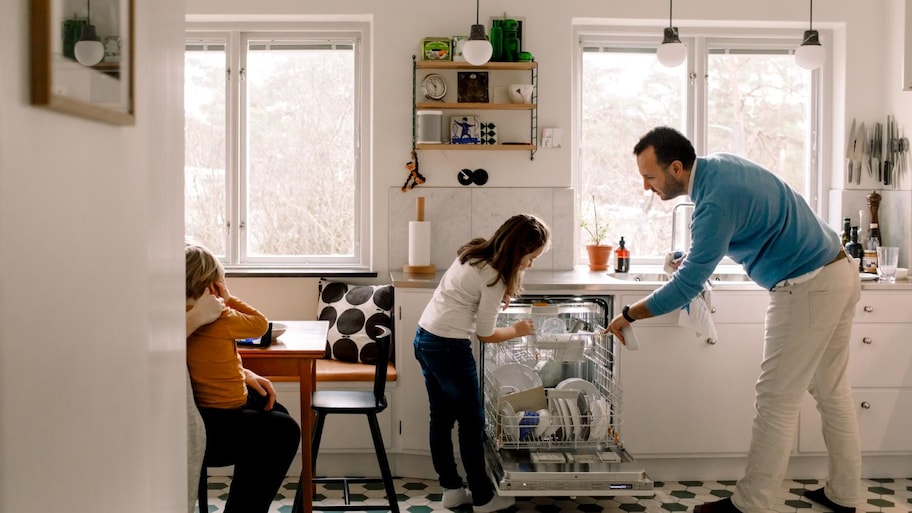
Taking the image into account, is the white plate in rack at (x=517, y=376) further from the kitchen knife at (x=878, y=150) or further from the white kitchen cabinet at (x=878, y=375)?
the kitchen knife at (x=878, y=150)

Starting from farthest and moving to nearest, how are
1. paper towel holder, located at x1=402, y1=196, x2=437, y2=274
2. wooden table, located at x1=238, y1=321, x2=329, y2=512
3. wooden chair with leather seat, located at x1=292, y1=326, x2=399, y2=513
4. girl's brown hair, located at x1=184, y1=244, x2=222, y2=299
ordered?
paper towel holder, located at x1=402, y1=196, x2=437, y2=274
wooden chair with leather seat, located at x1=292, y1=326, x2=399, y2=513
wooden table, located at x1=238, y1=321, x2=329, y2=512
girl's brown hair, located at x1=184, y1=244, x2=222, y2=299

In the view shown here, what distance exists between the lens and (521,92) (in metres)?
4.29

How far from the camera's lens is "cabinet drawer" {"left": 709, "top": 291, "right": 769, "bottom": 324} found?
12.8 feet

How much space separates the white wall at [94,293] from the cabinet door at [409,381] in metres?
1.80

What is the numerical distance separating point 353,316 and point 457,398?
3.33 feet

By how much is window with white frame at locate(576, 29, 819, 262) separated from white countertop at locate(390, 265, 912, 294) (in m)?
0.46

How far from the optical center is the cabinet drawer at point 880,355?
155 inches

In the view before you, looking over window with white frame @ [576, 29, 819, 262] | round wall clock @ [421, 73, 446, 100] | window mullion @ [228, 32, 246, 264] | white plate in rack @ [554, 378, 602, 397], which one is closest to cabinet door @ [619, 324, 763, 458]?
white plate in rack @ [554, 378, 602, 397]

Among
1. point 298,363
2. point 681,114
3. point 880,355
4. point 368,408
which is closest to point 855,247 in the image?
point 880,355

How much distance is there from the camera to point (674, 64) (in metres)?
4.07

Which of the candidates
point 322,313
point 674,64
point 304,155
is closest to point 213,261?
point 322,313

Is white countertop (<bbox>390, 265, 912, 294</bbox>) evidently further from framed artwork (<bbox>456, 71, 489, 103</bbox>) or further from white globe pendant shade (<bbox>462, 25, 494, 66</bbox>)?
white globe pendant shade (<bbox>462, 25, 494, 66</bbox>)

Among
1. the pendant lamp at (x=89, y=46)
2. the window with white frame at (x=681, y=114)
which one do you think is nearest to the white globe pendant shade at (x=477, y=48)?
the window with white frame at (x=681, y=114)

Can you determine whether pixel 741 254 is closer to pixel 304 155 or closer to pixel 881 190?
pixel 881 190
